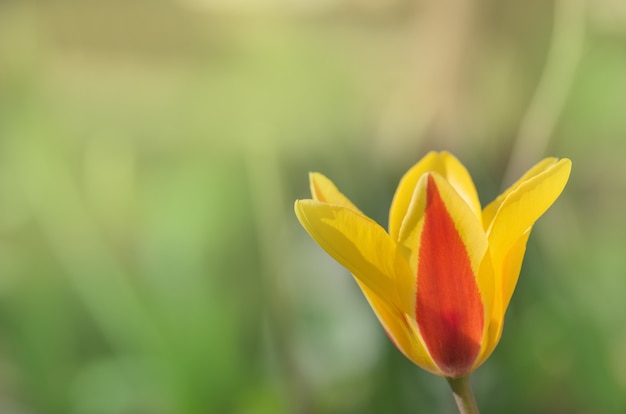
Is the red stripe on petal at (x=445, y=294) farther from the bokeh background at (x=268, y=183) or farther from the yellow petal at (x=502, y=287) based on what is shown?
the bokeh background at (x=268, y=183)

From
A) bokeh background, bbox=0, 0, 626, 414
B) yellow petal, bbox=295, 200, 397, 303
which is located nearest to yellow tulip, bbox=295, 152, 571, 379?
yellow petal, bbox=295, 200, 397, 303

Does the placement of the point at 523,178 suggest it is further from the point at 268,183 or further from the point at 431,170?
the point at 268,183

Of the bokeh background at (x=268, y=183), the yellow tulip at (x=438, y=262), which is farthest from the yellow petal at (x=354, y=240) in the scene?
the bokeh background at (x=268, y=183)

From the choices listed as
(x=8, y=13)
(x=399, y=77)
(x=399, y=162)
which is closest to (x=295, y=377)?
(x=399, y=162)

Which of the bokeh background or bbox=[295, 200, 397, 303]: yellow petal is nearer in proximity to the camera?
bbox=[295, 200, 397, 303]: yellow petal

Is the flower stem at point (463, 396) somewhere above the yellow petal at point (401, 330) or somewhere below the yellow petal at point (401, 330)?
below

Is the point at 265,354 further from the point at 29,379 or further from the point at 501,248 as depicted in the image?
the point at 501,248

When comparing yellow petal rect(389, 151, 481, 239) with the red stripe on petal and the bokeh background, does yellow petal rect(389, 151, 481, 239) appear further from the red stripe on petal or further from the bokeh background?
the bokeh background
